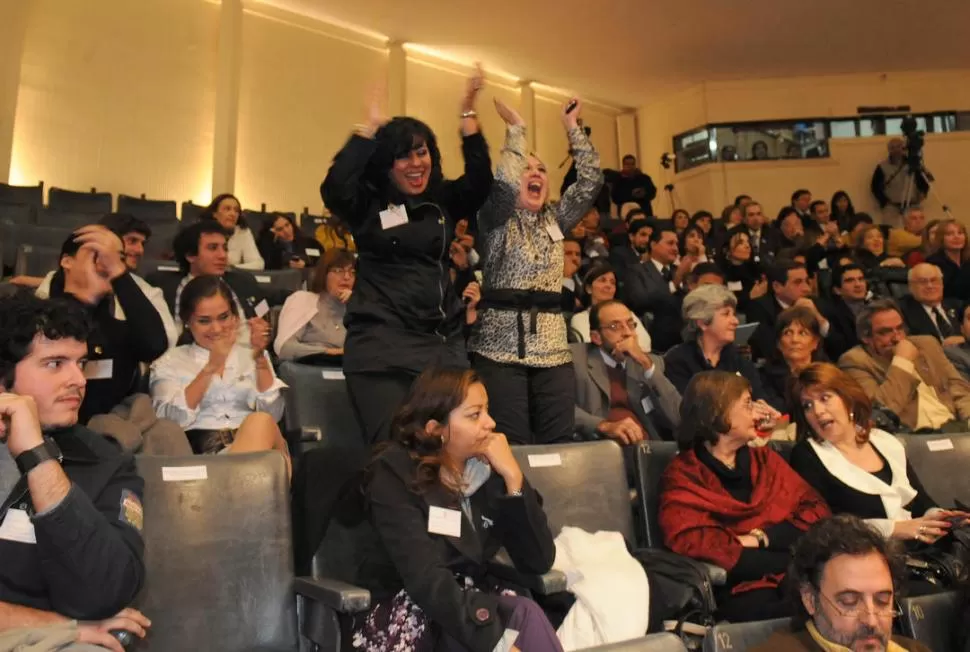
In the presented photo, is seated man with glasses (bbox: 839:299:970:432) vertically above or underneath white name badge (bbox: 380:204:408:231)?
underneath

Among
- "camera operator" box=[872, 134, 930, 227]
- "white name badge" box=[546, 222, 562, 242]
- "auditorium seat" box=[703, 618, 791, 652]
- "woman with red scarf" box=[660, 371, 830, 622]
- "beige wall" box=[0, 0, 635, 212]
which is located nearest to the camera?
"auditorium seat" box=[703, 618, 791, 652]

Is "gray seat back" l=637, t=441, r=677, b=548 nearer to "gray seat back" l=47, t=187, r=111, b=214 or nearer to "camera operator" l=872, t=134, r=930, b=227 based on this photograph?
"gray seat back" l=47, t=187, r=111, b=214

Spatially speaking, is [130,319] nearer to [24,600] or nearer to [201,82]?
[24,600]

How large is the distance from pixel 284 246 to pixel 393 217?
136 inches

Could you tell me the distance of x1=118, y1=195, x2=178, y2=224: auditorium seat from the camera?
6.40 meters

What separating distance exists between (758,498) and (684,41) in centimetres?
763

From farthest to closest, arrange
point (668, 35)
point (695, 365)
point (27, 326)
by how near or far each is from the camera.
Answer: point (668, 35) < point (695, 365) < point (27, 326)

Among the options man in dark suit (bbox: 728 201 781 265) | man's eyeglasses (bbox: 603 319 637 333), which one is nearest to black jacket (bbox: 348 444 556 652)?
man's eyeglasses (bbox: 603 319 637 333)

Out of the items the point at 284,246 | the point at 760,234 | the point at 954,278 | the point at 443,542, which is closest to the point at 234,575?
the point at 443,542

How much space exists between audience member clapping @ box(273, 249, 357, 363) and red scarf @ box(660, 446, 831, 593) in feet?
4.98

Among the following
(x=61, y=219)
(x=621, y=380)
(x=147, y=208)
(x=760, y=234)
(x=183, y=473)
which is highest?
(x=147, y=208)

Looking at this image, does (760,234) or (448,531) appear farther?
(760,234)

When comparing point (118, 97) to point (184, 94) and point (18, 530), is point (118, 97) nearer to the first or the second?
point (184, 94)

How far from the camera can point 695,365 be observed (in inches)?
127
